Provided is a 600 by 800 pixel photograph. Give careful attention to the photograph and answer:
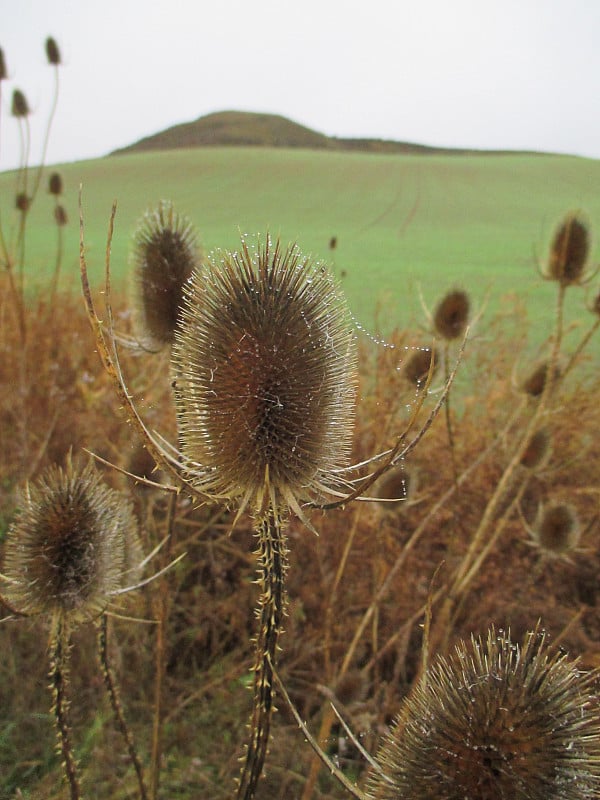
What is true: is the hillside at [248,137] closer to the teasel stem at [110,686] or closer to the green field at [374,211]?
the green field at [374,211]

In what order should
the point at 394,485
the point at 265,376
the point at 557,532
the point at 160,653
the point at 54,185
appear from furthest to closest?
the point at 54,185
the point at 557,532
the point at 394,485
the point at 160,653
the point at 265,376

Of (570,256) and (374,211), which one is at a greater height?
(374,211)

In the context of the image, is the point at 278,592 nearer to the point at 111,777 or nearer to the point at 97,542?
the point at 97,542

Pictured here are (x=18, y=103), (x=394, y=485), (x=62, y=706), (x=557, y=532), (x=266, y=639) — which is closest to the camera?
(x=266, y=639)

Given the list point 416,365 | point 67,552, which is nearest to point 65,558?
point 67,552

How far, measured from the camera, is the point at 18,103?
3549 mm

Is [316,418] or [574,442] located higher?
[316,418]

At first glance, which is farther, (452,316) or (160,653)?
(452,316)

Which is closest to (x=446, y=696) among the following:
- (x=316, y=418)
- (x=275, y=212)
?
(x=316, y=418)

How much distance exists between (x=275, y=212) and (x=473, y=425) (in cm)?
1173

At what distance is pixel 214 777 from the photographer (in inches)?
97.7

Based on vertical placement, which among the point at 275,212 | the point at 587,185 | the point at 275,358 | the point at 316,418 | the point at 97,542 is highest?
the point at 587,185

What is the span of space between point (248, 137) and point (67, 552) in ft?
144

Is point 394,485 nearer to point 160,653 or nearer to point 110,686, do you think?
point 160,653
